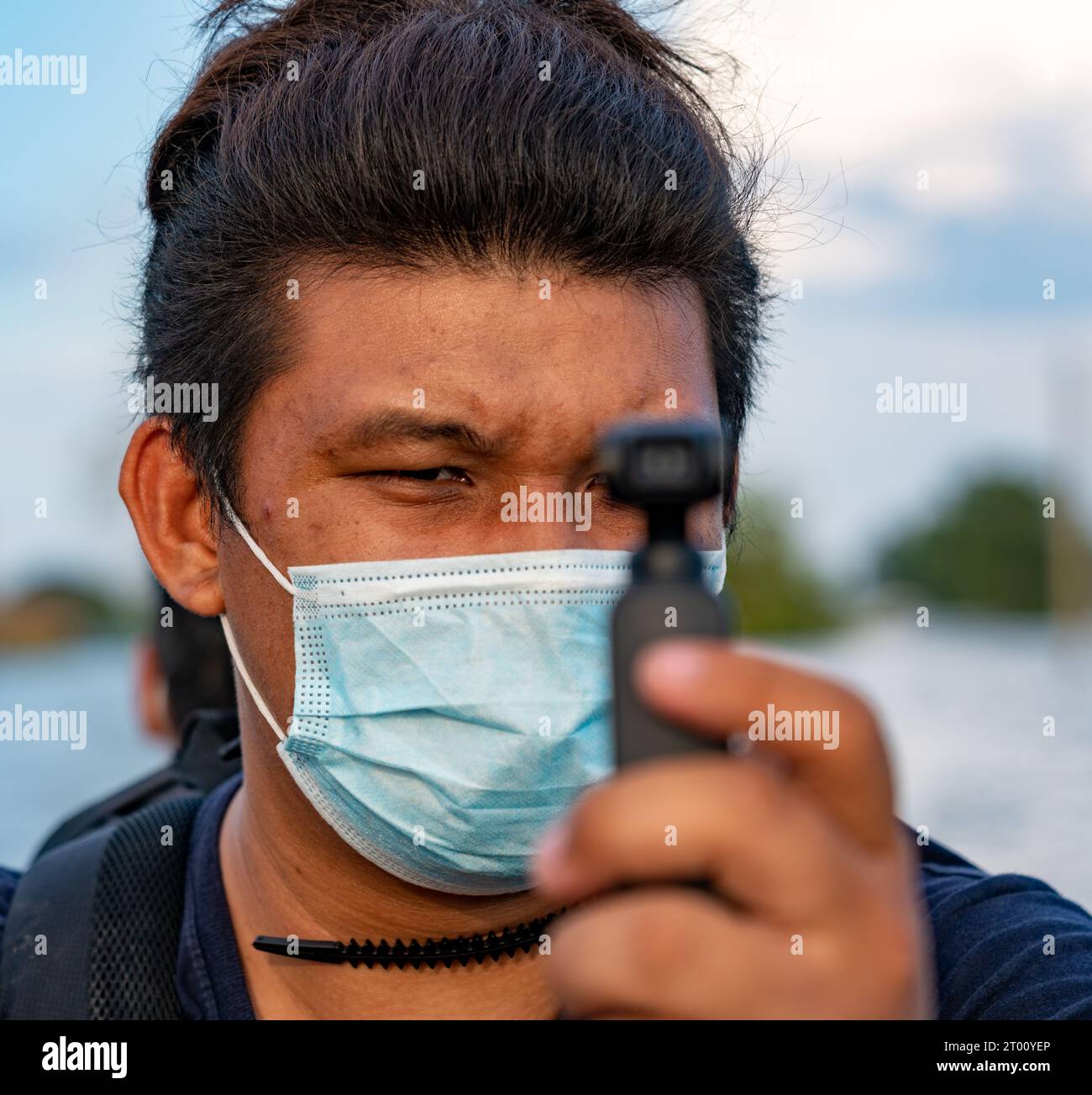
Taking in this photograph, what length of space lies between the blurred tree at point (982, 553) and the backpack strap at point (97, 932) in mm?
40429

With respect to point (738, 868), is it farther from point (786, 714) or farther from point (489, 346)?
point (489, 346)

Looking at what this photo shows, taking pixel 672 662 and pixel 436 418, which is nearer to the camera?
→ pixel 672 662

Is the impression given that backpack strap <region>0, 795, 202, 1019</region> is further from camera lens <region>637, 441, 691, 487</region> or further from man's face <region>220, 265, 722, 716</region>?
camera lens <region>637, 441, 691, 487</region>

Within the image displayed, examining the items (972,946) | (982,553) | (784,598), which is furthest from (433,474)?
(982,553)

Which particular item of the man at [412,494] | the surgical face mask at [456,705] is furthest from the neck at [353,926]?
the surgical face mask at [456,705]

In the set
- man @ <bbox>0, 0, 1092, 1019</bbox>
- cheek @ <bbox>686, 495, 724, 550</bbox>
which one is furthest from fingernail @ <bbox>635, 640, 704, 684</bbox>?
cheek @ <bbox>686, 495, 724, 550</bbox>

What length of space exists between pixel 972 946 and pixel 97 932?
4.96ft

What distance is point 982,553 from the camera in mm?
44938

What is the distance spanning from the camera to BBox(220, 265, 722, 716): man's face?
202cm

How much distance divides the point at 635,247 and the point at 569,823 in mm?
1600

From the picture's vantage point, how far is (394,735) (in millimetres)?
2008

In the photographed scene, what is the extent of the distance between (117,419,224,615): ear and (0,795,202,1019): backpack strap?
0.49 metres
